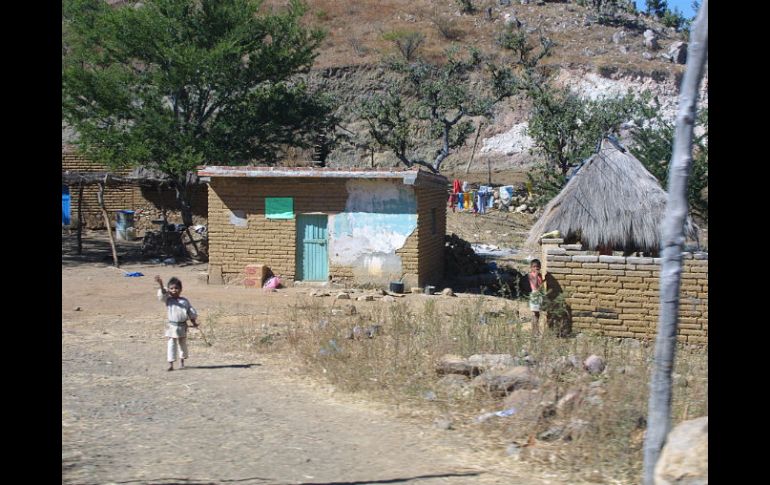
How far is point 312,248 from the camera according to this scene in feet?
58.5

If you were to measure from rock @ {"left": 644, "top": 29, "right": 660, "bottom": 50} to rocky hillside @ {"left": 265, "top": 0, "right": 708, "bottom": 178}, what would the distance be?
6cm

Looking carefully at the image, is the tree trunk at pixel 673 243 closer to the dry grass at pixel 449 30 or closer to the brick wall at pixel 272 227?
the brick wall at pixel 272 227

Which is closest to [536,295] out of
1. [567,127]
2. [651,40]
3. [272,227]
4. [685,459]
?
[685,459]

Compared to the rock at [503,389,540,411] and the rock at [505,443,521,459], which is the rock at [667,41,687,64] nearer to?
the rock at [503,389,540,411]

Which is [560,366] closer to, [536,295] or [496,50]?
[536,295]

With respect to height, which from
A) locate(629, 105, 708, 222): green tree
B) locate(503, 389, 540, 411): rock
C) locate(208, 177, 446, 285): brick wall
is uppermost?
locate(629, 105, 708, 222): green tree

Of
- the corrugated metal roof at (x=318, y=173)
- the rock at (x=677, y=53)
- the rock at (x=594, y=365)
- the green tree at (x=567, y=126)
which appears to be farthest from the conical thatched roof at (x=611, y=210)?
the rock at (x=677, y=53)

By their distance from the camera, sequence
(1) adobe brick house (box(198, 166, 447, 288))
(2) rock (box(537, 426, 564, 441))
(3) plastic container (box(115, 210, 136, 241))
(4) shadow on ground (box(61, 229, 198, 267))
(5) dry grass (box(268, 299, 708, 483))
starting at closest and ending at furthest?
1. (5) dry grass (box(268, 299, 708, 483))
2. (2) rock (box(537, 426, 564, 441))
3. (1) adobe brick house (box(198, 166, 447, 288))
4. (4) shadow on ground (box(61, 229, 198, 267))
5. (3) plastic container (box(115, 210, 136, 241))

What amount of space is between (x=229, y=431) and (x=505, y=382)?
8.44 ft

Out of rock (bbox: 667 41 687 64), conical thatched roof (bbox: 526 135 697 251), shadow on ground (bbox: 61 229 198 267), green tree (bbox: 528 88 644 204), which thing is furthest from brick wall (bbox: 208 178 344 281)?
rock (bbox: 667 41 687 64)

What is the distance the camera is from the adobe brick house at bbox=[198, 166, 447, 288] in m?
17.3

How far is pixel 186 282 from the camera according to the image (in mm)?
18484
